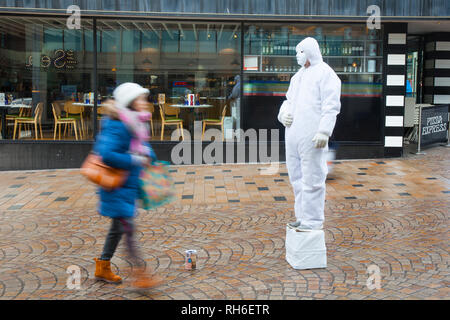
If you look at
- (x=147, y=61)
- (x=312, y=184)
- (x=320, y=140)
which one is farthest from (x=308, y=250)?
(x=147, y=61)

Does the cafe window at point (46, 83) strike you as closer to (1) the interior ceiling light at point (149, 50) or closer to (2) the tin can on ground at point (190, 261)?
(1) the interior ceiling light at point (149, 50)

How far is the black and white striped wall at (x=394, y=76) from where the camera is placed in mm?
11375

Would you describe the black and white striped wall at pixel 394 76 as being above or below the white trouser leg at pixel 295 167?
above

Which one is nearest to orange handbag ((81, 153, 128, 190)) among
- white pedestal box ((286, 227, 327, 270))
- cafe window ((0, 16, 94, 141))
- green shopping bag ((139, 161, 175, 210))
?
green shopping bag ((139, 161, 175, 210))

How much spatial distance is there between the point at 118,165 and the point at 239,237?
2.43m

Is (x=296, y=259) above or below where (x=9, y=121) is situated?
below

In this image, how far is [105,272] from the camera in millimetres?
4680

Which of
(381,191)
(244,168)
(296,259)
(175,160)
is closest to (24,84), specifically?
(175,160)

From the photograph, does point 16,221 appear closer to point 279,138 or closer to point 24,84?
point 24,84

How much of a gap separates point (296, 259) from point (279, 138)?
22.1 ft

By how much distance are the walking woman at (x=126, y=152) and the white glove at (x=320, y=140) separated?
59.5 inches

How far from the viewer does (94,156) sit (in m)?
4.27

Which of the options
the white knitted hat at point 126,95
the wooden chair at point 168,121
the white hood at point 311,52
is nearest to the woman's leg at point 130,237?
the white knitted hat at point 126,95

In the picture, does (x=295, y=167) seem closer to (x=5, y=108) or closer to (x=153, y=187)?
(x=153, y=187)
